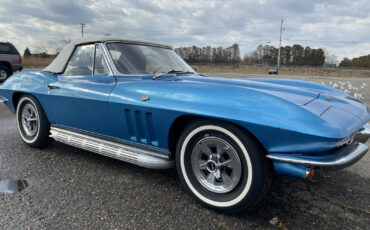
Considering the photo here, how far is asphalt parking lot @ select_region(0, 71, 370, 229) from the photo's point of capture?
1.99m

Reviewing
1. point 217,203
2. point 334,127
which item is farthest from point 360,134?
point 217,203

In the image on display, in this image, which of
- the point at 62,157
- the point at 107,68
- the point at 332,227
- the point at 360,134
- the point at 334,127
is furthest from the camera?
the point at 62,157

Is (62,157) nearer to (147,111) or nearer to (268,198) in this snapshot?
(147,111)

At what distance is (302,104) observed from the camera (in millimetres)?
2000

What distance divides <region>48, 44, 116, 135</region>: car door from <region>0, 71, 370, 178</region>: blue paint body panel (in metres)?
0.01

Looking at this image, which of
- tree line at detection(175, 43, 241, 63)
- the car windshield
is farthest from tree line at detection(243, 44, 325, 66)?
the car windshield

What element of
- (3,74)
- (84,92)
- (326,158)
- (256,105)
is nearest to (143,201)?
(256,105)

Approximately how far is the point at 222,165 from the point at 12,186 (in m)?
2.04

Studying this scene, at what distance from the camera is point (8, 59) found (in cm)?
1267

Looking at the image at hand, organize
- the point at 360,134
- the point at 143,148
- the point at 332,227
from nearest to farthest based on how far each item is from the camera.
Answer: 1. the point at 332,227
2. the point at 360,134
3. the point at 143,148

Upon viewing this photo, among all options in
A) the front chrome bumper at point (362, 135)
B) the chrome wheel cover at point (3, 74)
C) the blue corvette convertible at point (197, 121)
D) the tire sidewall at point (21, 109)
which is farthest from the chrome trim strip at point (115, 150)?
the chrome wheel cover at point (3, 74)

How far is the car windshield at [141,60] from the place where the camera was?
118 inches

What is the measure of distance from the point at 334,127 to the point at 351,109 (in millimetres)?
755

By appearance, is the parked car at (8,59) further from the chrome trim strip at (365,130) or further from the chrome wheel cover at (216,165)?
the chrome trim strip at (365,130)
